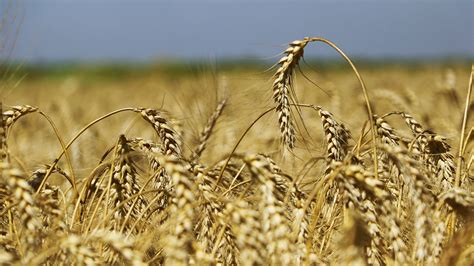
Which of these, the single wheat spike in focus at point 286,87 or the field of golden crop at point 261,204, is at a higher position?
the single wheat spike in focus at point 286,87

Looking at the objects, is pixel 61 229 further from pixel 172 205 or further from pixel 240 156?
pixel 240 156

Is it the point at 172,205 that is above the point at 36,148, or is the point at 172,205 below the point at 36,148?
above

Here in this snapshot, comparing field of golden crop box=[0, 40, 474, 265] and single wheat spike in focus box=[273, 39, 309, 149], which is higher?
single wheat spike in focus box=[273, 39, 309, 149]

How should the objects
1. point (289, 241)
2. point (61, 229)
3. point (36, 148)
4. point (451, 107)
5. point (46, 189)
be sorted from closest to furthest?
point (289, 241)
point (61, 229)
point (46, 189)
point (36, 148)
point (451, 107)

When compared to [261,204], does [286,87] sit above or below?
above

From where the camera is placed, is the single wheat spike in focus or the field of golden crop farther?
the single wheat spike in focus

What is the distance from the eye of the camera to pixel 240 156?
79.3 inches

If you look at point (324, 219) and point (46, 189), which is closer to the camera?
point (324, 219)

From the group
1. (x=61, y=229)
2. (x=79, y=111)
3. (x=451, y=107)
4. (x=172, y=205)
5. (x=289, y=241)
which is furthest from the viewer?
(x=79, y=111)

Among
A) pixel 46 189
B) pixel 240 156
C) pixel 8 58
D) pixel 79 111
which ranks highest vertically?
pixel 8 58

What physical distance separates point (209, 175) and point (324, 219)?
41cm

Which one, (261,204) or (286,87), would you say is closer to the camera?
(261,204)

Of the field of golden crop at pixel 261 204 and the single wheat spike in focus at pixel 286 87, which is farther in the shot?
the single wheat spike in focus at pixel 286 87

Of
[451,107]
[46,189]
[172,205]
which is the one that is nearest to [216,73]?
[46,189]
